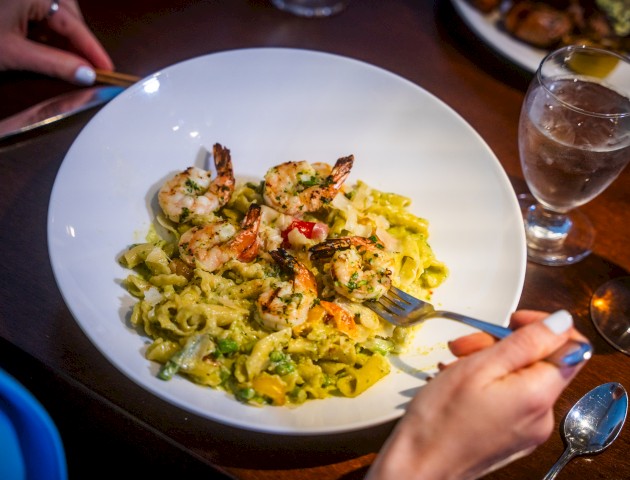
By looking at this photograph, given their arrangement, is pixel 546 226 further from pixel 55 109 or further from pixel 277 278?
pixel 55 109

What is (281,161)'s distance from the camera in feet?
8.39

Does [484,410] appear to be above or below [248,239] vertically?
above

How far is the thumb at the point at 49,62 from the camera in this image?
9.18 feet

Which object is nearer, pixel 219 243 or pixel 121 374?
pixel 121 374

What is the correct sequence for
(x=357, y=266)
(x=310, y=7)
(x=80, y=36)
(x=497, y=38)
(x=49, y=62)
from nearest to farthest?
(x=357, y=266) → (x=49, y=62) → (x=80, y=36) → (x=497, y=38) → (x=310, y=7)

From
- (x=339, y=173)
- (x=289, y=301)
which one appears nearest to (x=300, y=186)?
(x=339, y=173)

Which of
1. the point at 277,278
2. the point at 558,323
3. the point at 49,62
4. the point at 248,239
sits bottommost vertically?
the point at 277,278

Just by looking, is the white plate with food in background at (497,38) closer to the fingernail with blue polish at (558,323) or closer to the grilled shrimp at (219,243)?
the grilled shrimp at (219,243)

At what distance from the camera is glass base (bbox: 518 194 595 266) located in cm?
247

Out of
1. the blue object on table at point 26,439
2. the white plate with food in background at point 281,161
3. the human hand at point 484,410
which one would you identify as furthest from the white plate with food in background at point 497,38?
the blue object on table at point 26,439

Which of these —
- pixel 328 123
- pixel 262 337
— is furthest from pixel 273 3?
pixel 262 337

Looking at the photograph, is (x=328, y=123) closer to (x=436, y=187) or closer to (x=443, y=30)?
(x=436, y=187)

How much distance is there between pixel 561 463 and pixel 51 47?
2911 millimetres

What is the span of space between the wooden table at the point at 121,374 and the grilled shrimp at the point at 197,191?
1.70 feet
